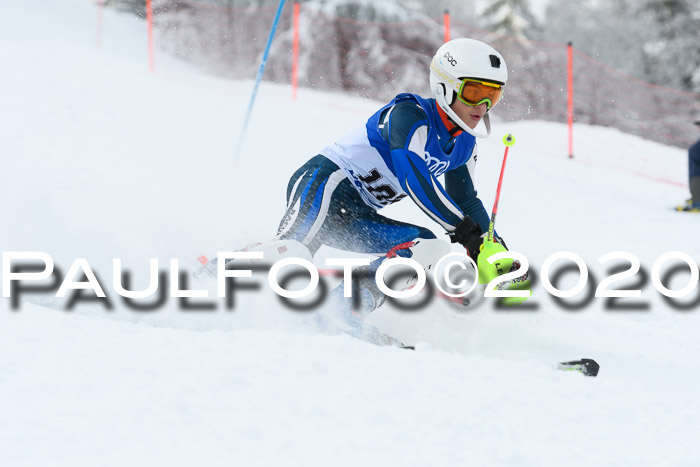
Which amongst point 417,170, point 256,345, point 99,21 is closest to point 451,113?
point 417,170

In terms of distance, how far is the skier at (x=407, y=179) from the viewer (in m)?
2.99

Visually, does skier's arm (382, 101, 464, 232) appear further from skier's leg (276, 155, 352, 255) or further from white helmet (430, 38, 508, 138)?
skier's leg (276, 155, 352, 255)

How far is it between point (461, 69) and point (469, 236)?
732 millimetres

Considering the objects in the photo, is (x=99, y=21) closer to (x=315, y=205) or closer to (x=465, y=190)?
(x=315, y=205)

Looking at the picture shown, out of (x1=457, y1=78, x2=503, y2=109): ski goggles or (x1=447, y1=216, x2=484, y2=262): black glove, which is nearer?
(x1=447, y1=216, x2=484, y2=262): black glove

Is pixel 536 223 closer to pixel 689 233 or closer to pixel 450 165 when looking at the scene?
pixel 689 233

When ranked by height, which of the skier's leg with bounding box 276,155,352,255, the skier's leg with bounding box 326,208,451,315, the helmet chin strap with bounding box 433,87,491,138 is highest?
the helmet chin strap with bounding box 433,87,491,138

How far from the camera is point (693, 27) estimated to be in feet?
68.2

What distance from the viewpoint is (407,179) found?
9.78 ft

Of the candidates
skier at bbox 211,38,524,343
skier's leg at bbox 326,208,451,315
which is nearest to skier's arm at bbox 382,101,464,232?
skier at bbox 211,38,524,343

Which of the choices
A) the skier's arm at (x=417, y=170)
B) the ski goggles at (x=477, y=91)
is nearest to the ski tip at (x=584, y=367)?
the skier's arm at (x=417, y=170)

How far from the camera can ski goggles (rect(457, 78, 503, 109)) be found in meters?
3.10

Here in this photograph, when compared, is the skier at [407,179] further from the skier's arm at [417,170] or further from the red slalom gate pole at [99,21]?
the red slalom gate pole at [99,21]

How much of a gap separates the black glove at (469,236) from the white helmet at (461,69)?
0.41 meters
